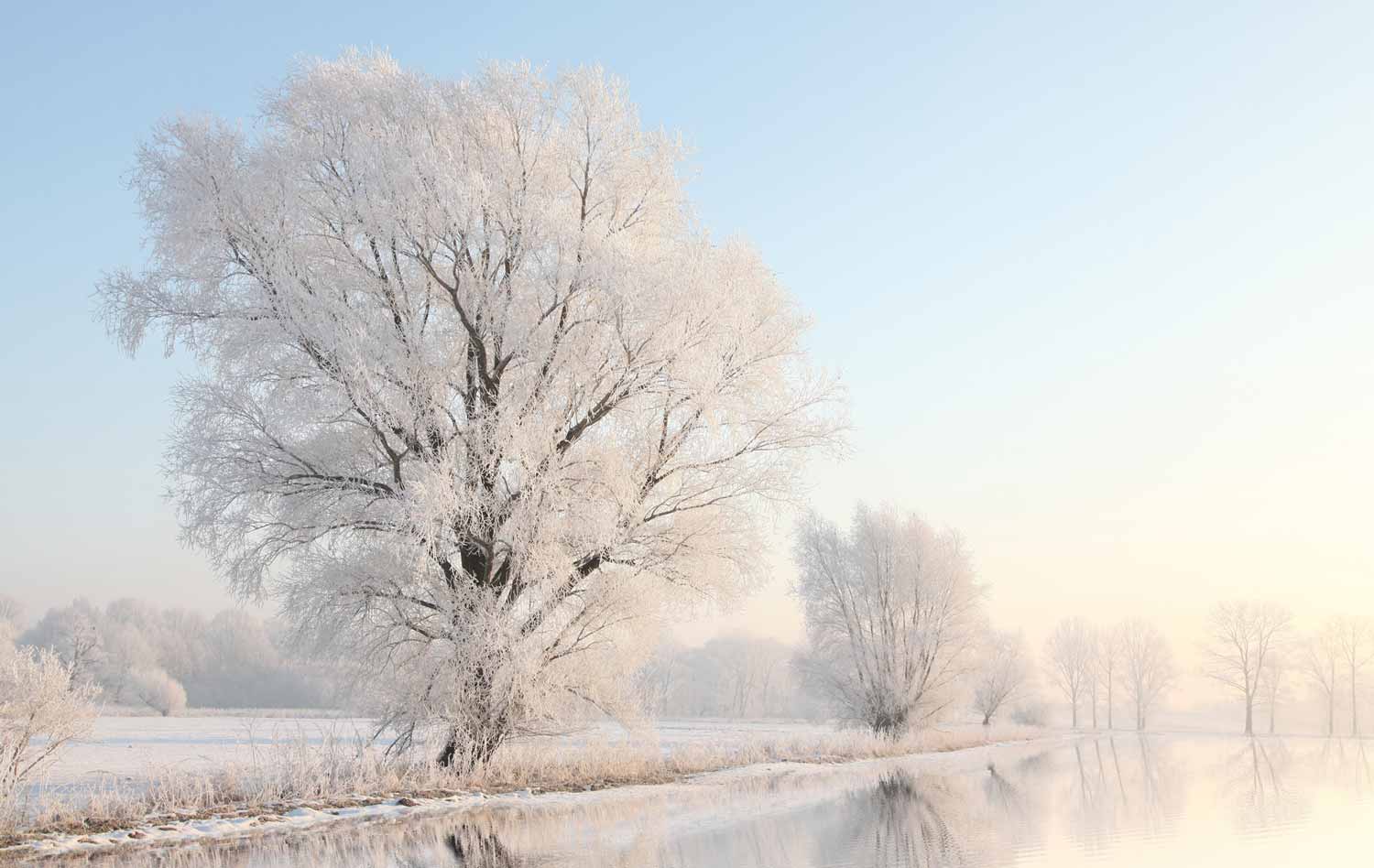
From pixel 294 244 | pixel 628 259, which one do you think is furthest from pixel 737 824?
pixel 294 244

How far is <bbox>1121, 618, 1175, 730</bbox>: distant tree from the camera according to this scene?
81250mm

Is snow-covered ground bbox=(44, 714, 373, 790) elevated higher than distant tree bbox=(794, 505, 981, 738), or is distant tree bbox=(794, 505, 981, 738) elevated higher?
distant tree bbox=(794, 505, 981, 738)

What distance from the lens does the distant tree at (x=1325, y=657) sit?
68.9 metres

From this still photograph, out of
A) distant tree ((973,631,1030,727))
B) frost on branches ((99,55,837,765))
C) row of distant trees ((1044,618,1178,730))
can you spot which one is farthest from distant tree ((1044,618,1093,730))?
frost on branches ((99,55,837,765))

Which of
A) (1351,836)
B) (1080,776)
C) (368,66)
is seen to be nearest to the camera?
(1351,836)

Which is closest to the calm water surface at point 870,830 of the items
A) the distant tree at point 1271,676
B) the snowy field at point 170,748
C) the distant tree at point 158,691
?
the snowy field at point 170,748

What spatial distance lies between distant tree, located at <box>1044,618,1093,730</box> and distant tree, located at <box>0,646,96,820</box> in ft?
278

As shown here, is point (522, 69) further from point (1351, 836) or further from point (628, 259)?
point (1351, 836)

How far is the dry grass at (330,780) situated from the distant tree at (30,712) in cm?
46

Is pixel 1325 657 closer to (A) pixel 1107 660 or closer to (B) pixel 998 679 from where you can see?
(A) pixel 1107 660

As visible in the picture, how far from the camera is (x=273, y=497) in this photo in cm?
1519

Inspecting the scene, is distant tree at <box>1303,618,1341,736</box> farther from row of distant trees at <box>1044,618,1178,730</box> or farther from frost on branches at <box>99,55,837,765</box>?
frost on branches at <box>99,55,837,765</box>

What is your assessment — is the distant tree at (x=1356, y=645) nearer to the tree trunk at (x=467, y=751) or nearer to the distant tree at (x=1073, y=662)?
the distant tree at (x=1073, y=662)

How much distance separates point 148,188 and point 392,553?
6823 millimetres
